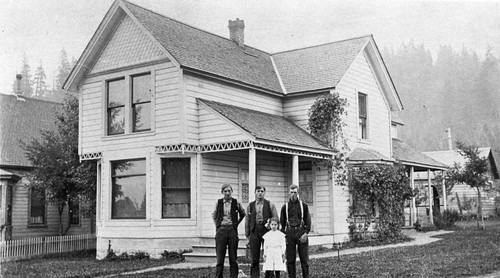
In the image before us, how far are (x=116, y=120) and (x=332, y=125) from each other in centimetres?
809

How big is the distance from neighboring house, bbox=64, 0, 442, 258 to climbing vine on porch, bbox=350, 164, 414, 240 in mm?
607

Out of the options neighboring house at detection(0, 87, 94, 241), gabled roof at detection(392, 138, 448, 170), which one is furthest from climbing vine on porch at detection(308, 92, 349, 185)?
neighboring house at detection(0, 87, 94, 241)

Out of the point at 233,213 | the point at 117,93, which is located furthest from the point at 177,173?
the point at 233,213

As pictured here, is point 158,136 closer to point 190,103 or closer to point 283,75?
point 190,103

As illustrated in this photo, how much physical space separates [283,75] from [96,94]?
805cm

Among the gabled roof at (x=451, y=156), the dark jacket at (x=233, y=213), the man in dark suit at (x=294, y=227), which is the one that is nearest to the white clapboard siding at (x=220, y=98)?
the dark jacket at (x=233, y=213)

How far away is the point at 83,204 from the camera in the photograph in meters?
28.2

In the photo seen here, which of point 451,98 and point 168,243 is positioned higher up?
point 451,98

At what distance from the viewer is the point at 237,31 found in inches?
1006

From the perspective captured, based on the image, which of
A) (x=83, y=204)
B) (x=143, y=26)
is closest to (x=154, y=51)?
(x=143, y=26)

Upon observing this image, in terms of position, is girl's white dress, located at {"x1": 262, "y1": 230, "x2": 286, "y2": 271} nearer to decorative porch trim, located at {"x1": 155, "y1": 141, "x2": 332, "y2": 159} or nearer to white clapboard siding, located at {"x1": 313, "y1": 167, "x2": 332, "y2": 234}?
decorative porch trim, located at {"x1": 155, "y1": 141, "x2": 332, "y2": 159}

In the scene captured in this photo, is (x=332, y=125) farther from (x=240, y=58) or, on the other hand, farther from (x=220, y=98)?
(x=220, y=98)

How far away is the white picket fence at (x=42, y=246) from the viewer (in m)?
21.9

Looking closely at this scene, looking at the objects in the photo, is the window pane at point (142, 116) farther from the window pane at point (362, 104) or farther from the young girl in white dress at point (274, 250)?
the window pane at point (362, 104)
